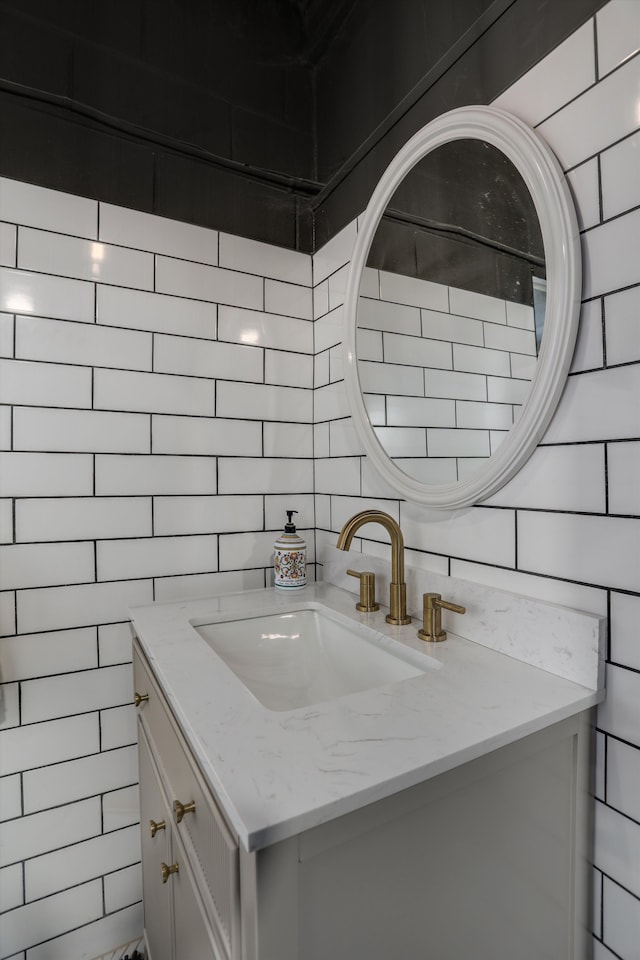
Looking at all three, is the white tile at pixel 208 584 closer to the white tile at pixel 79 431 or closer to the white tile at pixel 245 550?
the white tile at pixel 245 550

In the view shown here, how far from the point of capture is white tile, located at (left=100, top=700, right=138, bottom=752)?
1190 mm

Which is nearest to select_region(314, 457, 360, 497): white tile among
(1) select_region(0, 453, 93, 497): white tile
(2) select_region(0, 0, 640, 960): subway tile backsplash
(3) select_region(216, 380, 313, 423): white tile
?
(2) select_region(0, 0, 640, 960): subway tile backsplash

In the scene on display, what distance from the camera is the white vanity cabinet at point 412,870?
0.51m

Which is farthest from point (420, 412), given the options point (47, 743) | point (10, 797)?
point (10, 797)

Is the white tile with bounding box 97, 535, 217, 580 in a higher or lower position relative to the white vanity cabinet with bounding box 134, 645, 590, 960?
higher

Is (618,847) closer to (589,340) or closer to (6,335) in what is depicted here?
(589,340)

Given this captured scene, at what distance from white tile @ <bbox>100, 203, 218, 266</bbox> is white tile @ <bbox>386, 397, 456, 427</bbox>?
2.13 feet

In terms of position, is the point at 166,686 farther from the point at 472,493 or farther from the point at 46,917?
the point at 46,917

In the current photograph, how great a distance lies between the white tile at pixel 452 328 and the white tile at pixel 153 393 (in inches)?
23.1

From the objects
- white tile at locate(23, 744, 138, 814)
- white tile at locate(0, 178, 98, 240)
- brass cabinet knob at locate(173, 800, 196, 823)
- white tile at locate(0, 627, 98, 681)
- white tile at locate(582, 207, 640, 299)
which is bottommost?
white tile at locate(23, 744, 138, 814)

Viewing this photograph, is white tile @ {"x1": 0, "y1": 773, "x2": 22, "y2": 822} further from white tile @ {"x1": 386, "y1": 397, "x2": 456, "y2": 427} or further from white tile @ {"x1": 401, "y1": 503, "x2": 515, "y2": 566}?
white tile @ {"x1": 386, "y1": 397, "x2": 456, "y2": 427}

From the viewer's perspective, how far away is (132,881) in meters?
1.21

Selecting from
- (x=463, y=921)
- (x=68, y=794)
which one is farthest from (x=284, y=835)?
(x=68, y=794)

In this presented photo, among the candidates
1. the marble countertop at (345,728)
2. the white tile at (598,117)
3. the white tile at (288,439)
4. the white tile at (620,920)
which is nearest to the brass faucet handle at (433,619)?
the marble countertop at (345,728)
